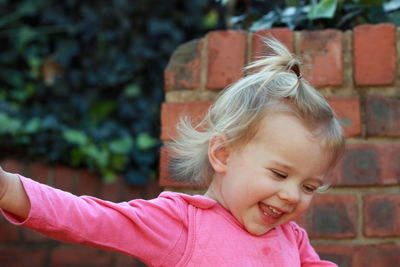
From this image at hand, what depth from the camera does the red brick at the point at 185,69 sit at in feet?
6.73

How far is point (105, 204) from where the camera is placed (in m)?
1.42

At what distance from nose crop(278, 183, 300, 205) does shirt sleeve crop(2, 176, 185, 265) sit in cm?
22

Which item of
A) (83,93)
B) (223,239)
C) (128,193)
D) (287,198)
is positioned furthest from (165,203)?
(83,93)

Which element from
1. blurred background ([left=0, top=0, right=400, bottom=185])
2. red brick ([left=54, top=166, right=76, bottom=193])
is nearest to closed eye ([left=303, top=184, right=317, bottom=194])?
blurred background ([left=0, top=0, right=400, bottom=185])

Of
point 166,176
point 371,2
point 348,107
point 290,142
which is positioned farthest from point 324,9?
point 290,142

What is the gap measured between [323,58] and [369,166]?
0.32 metres

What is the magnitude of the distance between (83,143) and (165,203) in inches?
60.4

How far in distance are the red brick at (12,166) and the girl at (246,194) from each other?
1.50 metres

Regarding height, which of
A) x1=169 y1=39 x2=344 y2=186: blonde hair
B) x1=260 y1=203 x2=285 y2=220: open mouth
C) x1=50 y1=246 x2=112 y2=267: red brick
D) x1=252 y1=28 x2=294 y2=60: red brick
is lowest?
x1=50 y1=246 x2=112 y2=267: red brick

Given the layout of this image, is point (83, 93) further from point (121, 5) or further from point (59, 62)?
point (121, 5)

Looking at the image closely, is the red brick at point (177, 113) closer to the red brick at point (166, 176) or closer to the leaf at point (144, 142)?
the red brick at point (166, 176)

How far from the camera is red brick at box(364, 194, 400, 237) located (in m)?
1.94

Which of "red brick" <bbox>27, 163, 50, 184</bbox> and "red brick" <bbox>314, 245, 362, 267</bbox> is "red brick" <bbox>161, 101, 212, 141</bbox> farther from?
"red brick" <bbox>27, 163, 50, 184</bbox>

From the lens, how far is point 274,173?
1472mm
